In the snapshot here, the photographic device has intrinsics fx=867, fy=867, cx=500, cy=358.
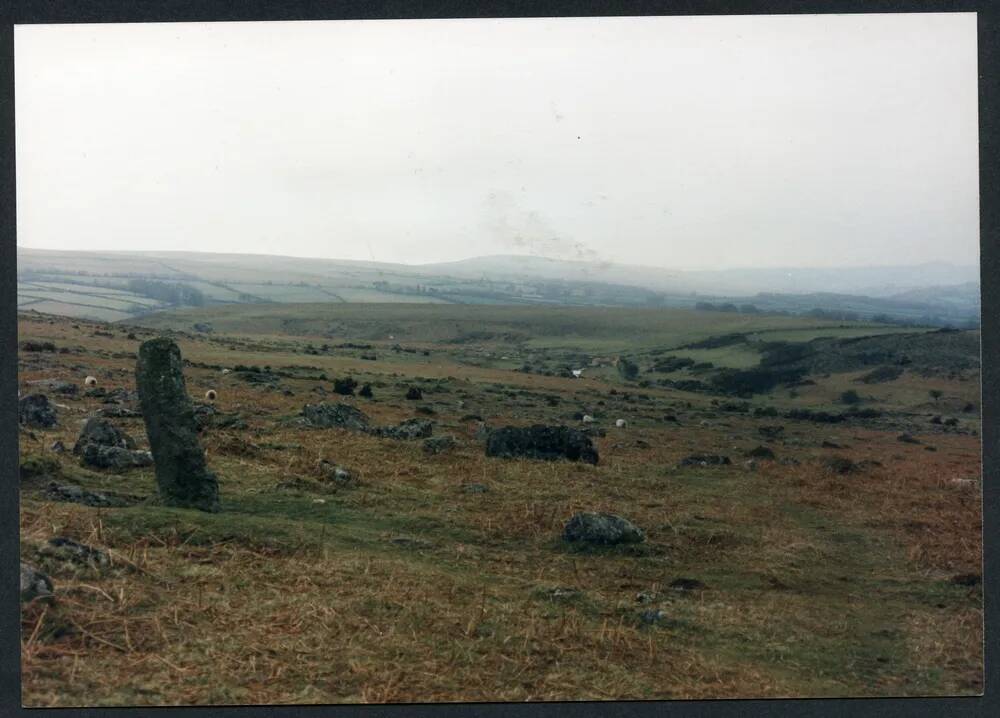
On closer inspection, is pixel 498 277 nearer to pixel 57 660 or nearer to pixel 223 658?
pixel 223 658

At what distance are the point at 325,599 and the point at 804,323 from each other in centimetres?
752

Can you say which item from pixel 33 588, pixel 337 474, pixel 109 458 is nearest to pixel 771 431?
pixel 337 474

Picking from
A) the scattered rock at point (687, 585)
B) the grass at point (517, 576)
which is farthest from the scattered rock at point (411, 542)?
the scattered rock at point (687, 585)

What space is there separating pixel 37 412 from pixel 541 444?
614 cm

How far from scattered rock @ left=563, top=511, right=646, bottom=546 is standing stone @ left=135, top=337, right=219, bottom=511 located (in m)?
3.76

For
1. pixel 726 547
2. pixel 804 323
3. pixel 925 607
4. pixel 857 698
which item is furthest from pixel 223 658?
pixel 804 323

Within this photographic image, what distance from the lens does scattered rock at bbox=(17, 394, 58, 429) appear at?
10164 mm

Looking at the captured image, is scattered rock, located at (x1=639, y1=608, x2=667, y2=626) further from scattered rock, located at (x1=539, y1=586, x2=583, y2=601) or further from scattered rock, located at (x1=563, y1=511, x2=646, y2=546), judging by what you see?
scattered rock, located at (x1=563, y1=511, x2=646, y2=546)

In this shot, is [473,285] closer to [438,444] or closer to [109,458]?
[438,444]

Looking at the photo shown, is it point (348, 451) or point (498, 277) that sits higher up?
point (498, 277)

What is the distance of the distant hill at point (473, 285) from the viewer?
34.8ft

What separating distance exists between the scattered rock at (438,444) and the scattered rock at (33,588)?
196 inches

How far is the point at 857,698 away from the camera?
26.5ft

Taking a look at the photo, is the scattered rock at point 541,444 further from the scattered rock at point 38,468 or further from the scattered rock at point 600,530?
the scattered rock at point 38,468
